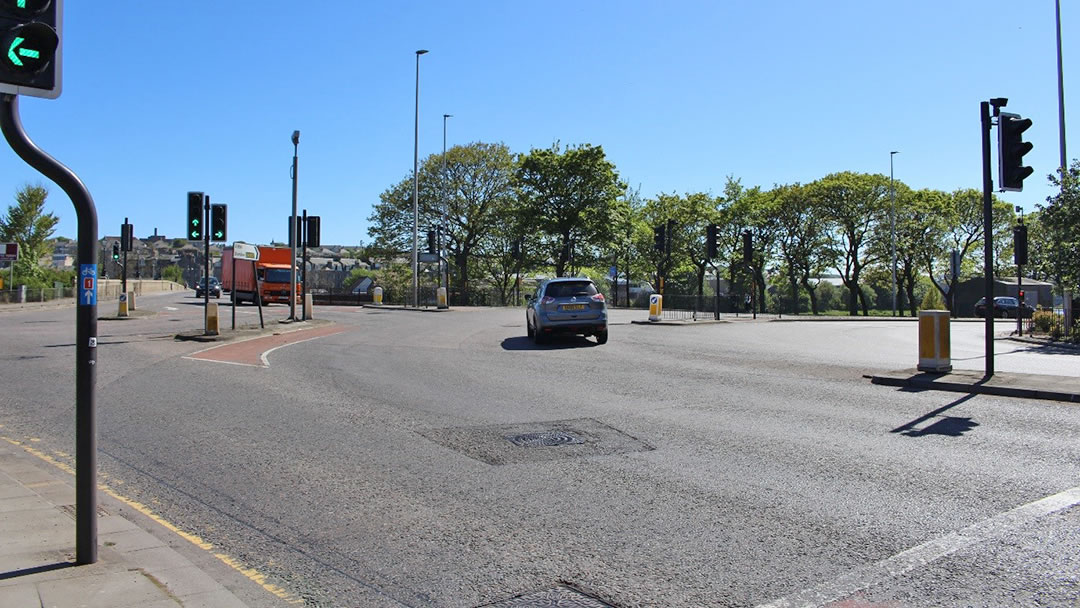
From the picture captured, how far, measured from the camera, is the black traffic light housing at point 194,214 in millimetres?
19984

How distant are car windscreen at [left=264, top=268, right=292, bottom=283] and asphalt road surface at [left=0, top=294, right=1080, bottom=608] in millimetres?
31042

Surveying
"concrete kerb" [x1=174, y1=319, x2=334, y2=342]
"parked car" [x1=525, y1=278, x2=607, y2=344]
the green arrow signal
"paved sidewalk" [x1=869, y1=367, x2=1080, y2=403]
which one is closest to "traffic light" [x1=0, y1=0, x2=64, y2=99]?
the green arrow signal

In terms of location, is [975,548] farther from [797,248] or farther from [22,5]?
[797,248]

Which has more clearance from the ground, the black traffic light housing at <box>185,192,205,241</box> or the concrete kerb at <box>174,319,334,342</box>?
the black traffic light housing at <box>185,192,205,241</box>

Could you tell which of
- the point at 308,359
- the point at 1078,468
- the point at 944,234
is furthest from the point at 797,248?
the point at 1078,468

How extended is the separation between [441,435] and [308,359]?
26.7ft

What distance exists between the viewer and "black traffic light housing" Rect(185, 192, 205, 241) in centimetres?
1998

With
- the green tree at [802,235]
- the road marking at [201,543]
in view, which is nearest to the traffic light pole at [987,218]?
the road marking at [201,543]

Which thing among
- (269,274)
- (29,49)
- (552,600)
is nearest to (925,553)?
(552,600)

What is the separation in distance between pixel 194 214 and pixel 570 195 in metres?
34.7

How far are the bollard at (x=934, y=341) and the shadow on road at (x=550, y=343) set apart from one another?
7927 millimetres

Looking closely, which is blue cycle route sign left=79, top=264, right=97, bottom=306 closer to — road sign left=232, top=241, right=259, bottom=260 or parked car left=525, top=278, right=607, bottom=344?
parked car left=525, top=278, right=607, bottom=344

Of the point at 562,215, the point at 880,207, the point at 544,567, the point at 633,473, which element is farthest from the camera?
the point at 880,207

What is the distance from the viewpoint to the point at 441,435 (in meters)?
7.98
